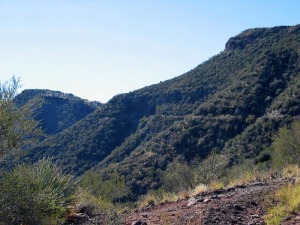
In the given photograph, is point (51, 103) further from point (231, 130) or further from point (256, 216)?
point (256, 216)

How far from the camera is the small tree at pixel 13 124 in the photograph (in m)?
6.57

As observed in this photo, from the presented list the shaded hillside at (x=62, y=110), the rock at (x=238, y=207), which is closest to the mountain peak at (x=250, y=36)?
the shaded hillside at (x=62, y=110)

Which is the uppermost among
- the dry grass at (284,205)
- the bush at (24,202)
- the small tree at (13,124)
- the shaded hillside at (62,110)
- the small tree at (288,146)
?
the shaded hillside at (62,110)

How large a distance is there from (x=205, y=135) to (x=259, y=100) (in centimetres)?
751

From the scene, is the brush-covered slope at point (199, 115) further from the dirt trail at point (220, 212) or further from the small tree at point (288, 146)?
the dirt trail at point (220, 212)

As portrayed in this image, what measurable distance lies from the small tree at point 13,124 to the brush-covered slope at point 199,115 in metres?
24.6

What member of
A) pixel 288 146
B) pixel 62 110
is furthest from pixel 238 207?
pixel 62 110

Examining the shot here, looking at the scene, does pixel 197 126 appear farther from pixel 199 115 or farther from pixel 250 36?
pixel 250 36

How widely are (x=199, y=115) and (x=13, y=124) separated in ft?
133

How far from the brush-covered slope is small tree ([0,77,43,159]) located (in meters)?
24.6

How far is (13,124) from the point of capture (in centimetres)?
678

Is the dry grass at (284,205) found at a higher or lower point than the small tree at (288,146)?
higher

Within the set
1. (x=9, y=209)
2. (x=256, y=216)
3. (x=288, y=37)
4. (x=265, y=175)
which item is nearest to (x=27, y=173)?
(x=9, y=209)

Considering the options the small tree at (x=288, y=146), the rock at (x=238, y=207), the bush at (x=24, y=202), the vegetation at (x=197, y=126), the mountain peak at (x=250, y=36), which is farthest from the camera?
the mountain peak at (x=250, y=36)
